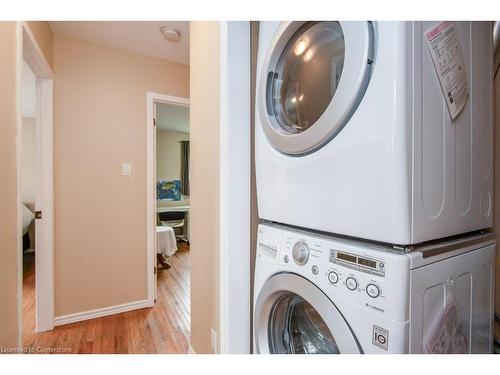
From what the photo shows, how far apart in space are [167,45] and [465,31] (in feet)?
7.38

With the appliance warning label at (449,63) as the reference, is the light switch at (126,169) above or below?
below

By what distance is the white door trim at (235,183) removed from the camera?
111 cm

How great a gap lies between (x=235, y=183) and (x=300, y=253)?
47 cm

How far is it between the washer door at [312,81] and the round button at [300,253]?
278mm

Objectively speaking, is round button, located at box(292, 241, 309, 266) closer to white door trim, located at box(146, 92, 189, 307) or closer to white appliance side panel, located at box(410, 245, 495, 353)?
white appliance side panel, located at box(410, 245, 495, 353)

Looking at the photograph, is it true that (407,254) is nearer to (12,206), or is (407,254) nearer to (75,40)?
(12,206)

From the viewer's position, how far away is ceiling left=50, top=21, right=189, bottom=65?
2.01 meters

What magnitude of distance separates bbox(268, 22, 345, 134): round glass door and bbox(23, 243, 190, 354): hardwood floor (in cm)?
174

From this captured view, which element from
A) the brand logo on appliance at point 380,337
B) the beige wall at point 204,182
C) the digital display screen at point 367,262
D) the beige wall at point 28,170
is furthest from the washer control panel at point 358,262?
the beige wall at point 28,170

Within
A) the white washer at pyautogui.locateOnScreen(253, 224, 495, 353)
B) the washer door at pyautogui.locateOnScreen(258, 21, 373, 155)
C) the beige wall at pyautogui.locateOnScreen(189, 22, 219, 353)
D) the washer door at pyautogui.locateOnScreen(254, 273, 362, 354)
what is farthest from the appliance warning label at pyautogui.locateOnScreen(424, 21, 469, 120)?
the beige wall at pyautogui.locateOnScreen(189, 22, 219, 353)

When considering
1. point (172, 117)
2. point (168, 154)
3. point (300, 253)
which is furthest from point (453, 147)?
point (168, 154)

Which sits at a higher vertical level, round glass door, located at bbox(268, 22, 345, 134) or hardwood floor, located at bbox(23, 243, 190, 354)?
round glass door, located at bbox(268, 22, 345, 134)

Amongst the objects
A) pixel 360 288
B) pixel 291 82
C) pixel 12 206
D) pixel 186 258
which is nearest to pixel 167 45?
pixel 12 206

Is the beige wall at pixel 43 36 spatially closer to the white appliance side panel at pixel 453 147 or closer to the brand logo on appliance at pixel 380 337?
the white appliance side panel at pixel 453 147
